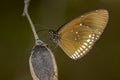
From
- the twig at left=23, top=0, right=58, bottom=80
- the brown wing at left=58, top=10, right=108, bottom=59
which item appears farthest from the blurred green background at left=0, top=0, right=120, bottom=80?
the twig at left=23, top=0, right=58, bottom=80

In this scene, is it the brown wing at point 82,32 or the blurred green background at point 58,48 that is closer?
the brown wing at point 82,32

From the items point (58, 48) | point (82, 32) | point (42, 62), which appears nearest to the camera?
point (42, 62)

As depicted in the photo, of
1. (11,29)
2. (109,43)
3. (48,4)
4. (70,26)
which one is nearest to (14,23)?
(11,29)

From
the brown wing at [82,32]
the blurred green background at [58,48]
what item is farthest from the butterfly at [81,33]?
the blurred green background at [58,48]

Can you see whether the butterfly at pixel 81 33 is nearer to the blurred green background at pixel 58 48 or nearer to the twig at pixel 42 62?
the twig at pixel 42 62

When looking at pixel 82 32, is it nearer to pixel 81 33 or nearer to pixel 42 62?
pixel 81 33

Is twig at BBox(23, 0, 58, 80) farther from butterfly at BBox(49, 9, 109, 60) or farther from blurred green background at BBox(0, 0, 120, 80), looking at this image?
blurred green background at BBox(0, 0, 120, 80)

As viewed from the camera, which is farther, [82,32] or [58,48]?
[58,48]

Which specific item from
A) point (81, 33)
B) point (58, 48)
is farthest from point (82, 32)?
point (58, 48)
